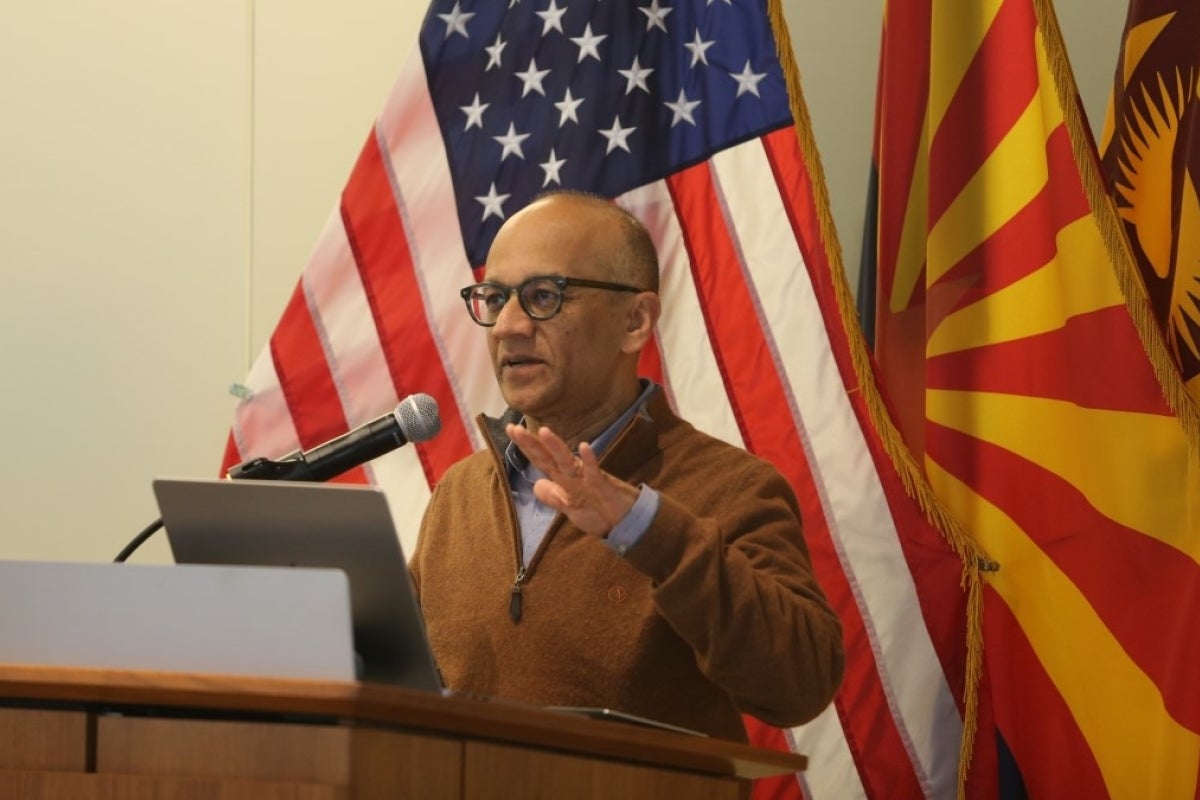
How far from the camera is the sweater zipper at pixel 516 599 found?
1.93m

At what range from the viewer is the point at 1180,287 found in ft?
8.05

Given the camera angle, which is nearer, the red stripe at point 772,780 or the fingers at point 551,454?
the fingers at point 551,454

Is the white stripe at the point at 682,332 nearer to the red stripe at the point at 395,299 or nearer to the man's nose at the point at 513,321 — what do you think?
the red stripe at the point at 395,299

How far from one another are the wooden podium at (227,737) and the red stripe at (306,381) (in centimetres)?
167

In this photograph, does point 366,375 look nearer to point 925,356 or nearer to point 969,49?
point 925,356

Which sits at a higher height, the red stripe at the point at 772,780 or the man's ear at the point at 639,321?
the man's ear at the point at 639,321

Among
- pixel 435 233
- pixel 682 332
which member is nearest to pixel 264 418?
pixel 435 233

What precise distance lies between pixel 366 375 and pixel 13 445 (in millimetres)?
867

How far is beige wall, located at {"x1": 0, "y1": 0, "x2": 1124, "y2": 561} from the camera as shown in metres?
3.18

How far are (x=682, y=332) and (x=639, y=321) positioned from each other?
1.87 feet

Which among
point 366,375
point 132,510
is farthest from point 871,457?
point 132,510

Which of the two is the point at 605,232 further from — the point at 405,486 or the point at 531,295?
the point at 405,486

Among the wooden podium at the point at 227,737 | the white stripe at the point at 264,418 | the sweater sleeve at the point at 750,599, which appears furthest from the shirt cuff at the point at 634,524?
the white stripe at the point at 264,418

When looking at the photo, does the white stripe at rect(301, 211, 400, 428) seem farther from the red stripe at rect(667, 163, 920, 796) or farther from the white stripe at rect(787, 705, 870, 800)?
the white stripe at rect(787, 705, 870, 800)
